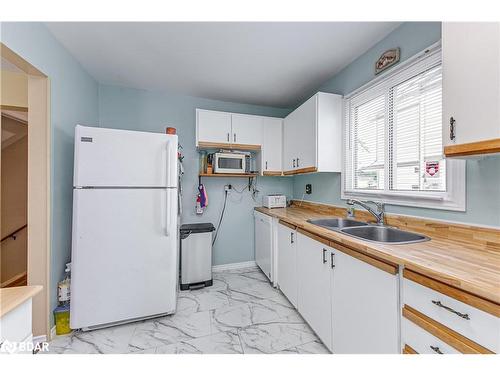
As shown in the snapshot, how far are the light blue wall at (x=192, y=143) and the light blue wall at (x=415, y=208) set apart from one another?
3.51 ft

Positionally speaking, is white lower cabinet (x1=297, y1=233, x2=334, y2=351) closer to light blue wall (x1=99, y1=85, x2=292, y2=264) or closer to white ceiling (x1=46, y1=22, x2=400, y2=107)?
light blue wall (x1=99, y1=85, x2=292, y2=264)

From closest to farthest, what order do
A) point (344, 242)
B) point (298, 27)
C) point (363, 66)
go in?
point (344, 242) → point (298, 27) → point (363, 66)

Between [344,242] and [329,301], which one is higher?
[344,242]

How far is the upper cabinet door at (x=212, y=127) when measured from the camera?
105 inches

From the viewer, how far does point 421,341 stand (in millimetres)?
850

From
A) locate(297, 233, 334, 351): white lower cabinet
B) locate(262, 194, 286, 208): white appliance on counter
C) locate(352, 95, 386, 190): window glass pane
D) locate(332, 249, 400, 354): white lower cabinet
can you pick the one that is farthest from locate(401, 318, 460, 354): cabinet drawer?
locate(262, 194, 286, 208): white appliance on counter

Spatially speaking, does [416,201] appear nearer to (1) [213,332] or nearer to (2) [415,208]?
(2) [415,208]

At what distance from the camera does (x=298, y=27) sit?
5.34 feet

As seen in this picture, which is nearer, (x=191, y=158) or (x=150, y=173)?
(x=150, y=173)

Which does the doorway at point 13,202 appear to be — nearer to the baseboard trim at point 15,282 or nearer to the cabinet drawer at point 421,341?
the baseboard trim at point 15,282

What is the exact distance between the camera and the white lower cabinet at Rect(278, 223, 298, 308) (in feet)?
6.41

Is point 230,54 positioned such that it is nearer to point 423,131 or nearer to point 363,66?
point 363,66
